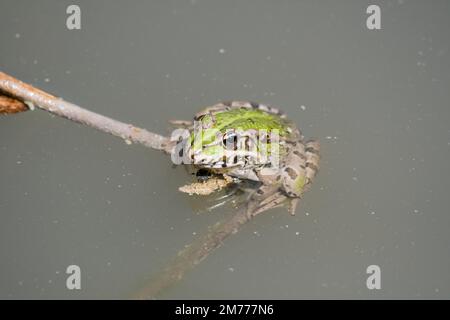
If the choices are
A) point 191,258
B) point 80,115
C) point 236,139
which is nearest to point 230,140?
point 236,139

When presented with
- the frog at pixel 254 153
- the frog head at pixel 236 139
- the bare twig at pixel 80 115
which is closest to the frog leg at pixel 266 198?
the frog at pixel 254 153

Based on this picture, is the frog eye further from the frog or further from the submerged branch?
the submerged branch

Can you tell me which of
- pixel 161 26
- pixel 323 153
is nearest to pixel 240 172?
pixel 323 153

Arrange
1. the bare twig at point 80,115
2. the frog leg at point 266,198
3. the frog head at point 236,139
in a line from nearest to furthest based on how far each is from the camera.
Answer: the bare twig at point 80,115 → the frog head at point 236,139 → the frog leg at point 266,198

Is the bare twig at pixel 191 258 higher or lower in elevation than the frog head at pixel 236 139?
lower

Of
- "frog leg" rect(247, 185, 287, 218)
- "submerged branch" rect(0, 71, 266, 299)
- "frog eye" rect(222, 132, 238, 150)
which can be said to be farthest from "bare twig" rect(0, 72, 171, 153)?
"frog leg" rect(247, 185, 287, 218)

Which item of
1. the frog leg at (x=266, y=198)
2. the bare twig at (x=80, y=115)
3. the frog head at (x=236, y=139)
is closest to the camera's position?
the bare twig at (x=80, y=115)

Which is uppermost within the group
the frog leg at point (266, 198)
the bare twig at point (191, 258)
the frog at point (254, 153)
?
the frog at point (254, 153)

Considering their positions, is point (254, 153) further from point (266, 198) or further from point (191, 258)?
point (191, 258)

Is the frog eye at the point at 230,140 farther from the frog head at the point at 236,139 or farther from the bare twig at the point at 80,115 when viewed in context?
the bare twig at the point at 80,115

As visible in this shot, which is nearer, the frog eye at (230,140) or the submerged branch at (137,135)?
the submerged branch at (137,135)
